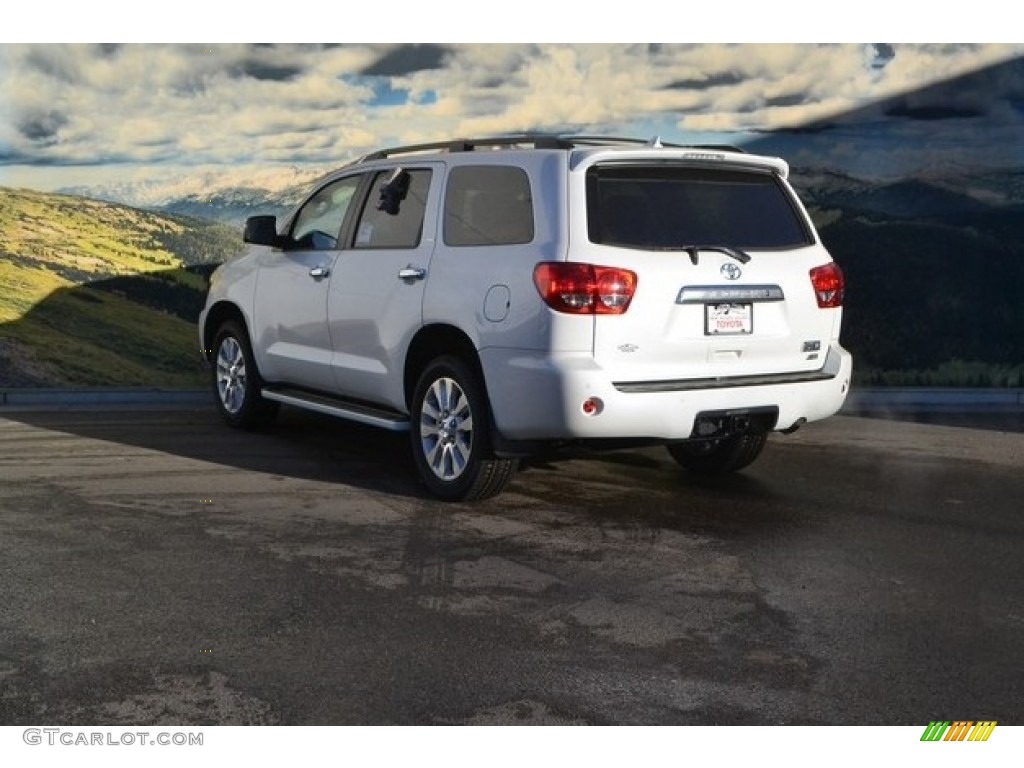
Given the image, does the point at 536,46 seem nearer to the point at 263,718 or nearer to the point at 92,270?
the point at 92,270

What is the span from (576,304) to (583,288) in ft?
0.28

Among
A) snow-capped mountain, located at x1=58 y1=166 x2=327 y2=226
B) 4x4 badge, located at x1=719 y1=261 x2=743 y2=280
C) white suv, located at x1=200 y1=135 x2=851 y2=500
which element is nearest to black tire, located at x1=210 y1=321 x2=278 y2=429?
white suv, located at x1=200 y1=135 x2=851 y2=500

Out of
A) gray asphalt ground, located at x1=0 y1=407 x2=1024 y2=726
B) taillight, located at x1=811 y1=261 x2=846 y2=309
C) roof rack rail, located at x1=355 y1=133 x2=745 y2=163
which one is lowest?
gray asphalt ground, located at x1=0 y1=407 x2=1024 y2=726

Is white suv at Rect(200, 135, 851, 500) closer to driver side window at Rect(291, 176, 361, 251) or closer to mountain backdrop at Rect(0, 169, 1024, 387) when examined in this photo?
driver side window at Rect(291, 176, 361, 251)

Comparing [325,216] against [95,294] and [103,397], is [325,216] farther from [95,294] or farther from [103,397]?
[95,294]

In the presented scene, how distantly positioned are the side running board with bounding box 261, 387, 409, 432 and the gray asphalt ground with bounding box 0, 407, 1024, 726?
15.2 inches

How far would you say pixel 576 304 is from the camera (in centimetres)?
669

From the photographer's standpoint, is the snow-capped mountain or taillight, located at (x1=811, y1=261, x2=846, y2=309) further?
the snow-capped mountain

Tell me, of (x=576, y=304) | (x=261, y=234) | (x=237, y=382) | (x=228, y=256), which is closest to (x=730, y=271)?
(x=576, y=304)

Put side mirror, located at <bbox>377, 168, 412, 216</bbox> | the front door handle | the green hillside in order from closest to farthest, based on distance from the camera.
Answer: the front door handle, side mirror, located at <bbox>377, 168, 412, 216</bbox>, the green hillside

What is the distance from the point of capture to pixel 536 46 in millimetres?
12297

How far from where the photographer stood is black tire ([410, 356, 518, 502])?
23.7 ft
